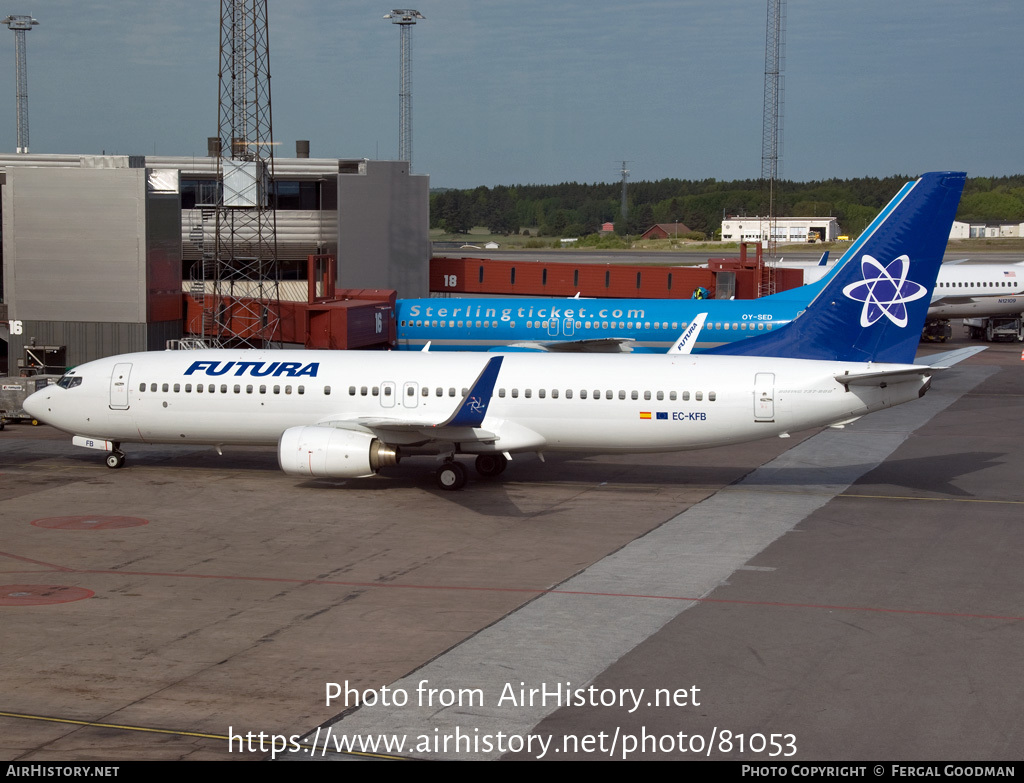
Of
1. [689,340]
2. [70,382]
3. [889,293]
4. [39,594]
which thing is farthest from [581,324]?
[39,594]

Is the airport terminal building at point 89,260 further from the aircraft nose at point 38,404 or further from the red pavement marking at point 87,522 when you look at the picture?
the red pavement marking at point 87,522

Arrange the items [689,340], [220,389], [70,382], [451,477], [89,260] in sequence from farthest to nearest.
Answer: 1. [89,260]
2. [689,340]
3. [70,382]
4. [220,389]
5. [451,477]

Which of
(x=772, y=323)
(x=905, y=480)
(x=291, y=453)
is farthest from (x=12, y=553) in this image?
(x=772, y=323)

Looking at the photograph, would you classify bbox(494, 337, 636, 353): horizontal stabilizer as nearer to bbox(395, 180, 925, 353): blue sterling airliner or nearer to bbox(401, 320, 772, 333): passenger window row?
bbox(395, 180, 925, 353): blue sterling airliner

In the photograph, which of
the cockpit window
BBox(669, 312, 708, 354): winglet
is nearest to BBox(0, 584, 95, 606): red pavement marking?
the cockpit window

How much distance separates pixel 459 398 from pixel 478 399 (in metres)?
3.19

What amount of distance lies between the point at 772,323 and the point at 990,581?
30.9 m

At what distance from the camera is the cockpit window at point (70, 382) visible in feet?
118

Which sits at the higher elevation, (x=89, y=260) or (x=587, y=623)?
(x=89, y=260)

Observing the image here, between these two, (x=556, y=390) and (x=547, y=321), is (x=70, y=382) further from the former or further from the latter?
(x=547, y=321)

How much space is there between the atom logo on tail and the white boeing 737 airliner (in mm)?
29

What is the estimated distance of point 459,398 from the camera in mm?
33500

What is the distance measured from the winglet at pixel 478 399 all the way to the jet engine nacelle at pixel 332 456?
2533 millimetres

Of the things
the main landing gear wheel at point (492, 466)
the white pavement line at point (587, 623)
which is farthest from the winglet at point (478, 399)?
the white pavement line at point (587, 623)
